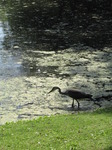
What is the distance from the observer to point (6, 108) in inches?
312

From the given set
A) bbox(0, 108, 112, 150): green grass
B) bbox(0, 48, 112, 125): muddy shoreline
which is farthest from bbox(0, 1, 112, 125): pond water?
bbox(0, 108, 112, 150): green grass

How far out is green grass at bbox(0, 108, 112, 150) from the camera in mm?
5605

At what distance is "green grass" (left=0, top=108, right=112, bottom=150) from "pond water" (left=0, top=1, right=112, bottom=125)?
845mm

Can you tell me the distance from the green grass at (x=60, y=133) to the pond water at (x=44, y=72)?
2.77 ft

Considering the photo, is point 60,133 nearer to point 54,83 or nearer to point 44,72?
point 54,83

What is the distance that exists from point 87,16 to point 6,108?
13140mm

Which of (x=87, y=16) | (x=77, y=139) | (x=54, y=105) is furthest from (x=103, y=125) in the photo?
(x=87, y=16)

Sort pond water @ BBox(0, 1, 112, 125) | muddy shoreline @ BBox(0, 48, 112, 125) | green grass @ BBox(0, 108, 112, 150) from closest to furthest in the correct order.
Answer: green grass @ BBox(0, 108, 112, 150) < muddy shoreline @ BBox(0, 48, 112, 125) < pond water @ BBox(0, 1, 112, 125)

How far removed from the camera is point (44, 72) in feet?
34.4

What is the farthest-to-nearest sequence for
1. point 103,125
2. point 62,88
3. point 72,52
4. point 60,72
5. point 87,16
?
point 87,16
point 72,52
point 60,72
point 62,88
point 103,125

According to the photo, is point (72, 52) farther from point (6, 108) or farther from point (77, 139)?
point (77, 139)

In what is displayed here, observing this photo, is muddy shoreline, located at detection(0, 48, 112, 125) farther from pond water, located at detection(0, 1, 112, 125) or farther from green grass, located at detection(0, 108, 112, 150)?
green grass, located at detection(0, 108, 112, 150)

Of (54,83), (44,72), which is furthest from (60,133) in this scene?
(44,72)

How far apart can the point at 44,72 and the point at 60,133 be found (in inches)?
179
